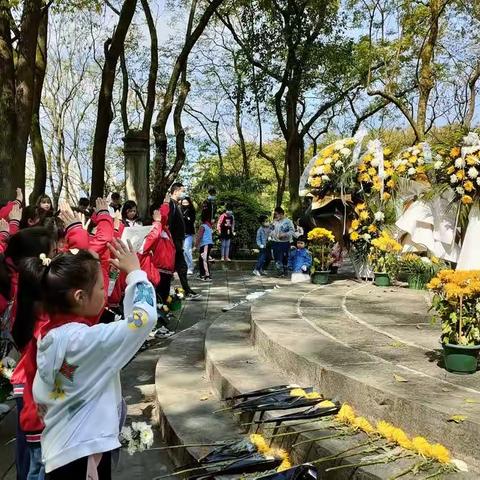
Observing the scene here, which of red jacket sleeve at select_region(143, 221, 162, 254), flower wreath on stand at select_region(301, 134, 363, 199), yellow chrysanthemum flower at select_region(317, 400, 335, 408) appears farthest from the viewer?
flower wreath on stand at select_region(301, 134, 363, 199)

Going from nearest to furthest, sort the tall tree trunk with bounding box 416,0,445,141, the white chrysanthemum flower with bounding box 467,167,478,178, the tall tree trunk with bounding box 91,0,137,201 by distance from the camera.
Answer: the white chrysanthemum flower with bounding box 467,167,478,178
the tall tree trunk with bounding box 91,0,137,201
the tall tree trunk with bounding box 416,0,445,141

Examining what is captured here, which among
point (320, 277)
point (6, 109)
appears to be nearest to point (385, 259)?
point (320, 277)

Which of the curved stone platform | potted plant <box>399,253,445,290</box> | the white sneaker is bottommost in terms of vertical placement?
the white sneaker

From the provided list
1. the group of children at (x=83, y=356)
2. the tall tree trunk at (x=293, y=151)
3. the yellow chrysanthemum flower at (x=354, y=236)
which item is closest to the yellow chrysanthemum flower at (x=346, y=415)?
the group of children at (x=83, y=356)

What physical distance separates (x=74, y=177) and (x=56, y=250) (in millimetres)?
32794

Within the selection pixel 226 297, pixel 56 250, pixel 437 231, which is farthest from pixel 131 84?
pixel 56 250

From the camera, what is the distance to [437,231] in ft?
21.6

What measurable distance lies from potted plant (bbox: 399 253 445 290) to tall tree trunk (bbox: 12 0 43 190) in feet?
18.9

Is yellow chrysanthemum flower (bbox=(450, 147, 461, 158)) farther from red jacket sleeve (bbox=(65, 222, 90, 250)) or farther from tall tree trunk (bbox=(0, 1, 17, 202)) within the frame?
tall tree trunk (bbox=(0, 1, 17, 202))

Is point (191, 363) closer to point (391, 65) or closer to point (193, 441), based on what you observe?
point (193, 441)

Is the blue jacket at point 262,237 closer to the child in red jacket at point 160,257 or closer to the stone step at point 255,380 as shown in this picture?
the child in red jacket at point 160,257

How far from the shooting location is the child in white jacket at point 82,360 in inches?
88.1

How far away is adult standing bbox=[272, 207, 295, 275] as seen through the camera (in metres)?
13.6

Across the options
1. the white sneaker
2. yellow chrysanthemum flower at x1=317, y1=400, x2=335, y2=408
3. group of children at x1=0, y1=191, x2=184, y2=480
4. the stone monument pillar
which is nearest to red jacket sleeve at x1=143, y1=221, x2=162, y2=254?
the white sneaker
